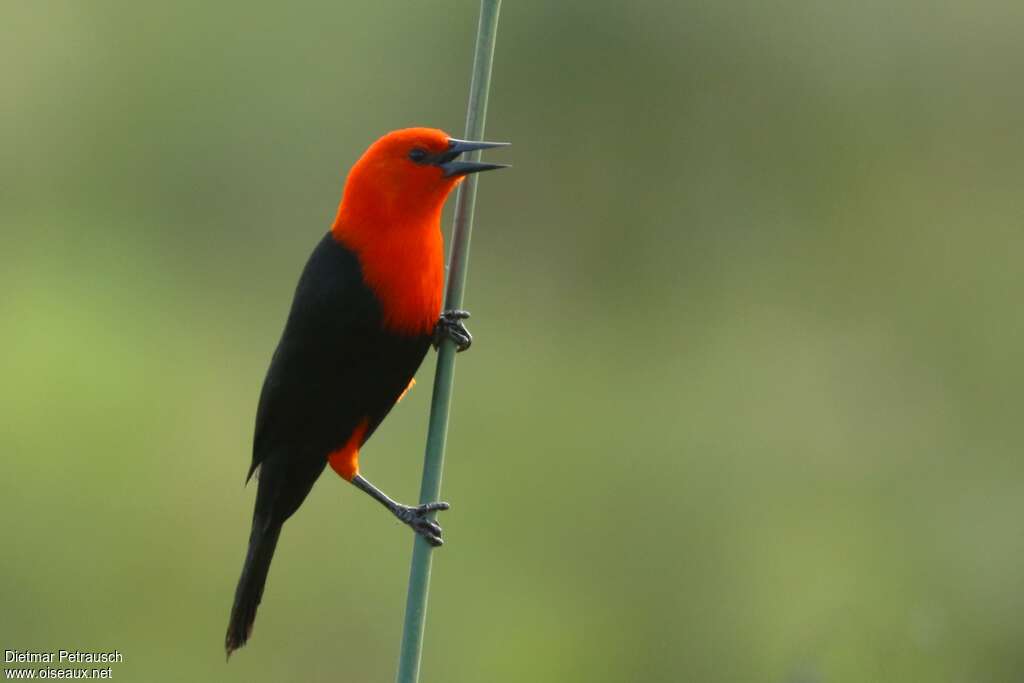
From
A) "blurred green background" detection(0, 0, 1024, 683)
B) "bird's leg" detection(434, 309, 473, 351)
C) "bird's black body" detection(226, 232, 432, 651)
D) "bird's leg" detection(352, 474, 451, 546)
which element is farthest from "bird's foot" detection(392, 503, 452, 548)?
"blurred green background" detection(0, 0, 1024, 683)

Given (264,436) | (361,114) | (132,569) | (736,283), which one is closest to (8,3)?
(361,114)

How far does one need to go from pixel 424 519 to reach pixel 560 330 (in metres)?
3.85

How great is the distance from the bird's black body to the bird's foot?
24 cm

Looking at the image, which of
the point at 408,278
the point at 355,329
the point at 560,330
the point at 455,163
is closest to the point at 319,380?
the point at 355,329

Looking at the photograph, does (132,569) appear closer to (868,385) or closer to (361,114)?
(361,114)

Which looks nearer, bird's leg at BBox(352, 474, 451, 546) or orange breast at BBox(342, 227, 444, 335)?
bird's leg at BBox(352, 474, 451, 546)

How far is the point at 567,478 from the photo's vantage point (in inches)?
241

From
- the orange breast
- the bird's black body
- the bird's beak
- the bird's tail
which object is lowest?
the bird's tail

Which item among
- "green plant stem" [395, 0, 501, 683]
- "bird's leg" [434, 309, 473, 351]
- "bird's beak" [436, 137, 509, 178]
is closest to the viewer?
"green plant stem" [395, 0, 501, 683]

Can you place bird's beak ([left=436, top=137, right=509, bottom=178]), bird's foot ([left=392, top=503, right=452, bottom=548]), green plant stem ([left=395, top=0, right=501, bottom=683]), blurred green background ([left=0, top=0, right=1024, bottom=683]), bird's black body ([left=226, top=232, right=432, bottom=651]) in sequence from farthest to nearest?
blurred green background ([left=0, top=0, right=1024, bottom=683]) < bird's black body ([left=226, top=232, right=432, bottom=651]) < bird's beak ([left=436, top=137, right=509, bottom=178]) < bird's foot ([left=392, top=503, right=452, bottom=548]) < green plant stem ([left=395, top=0, right=501, bottom=683])

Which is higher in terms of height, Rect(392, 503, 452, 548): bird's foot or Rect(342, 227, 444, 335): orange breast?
Answer: Rect(342, 227, 444, 335): orange breast

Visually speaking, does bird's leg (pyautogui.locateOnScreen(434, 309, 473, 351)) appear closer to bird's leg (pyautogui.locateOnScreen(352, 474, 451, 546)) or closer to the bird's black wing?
the bird's black wing

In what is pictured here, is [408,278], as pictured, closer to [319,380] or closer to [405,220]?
[405,220]

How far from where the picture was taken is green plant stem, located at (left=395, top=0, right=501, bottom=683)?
2.57 m
